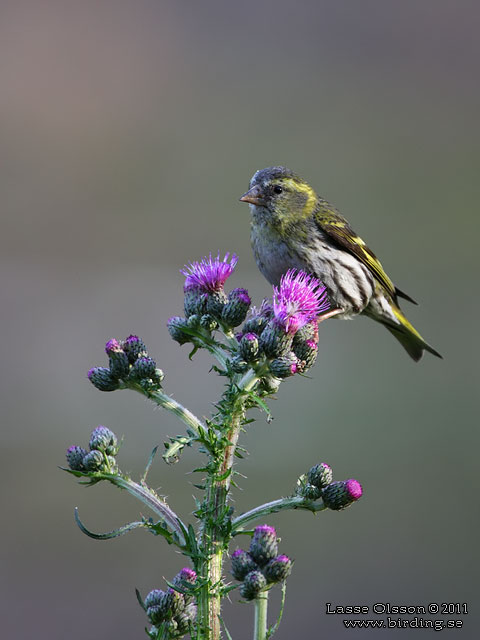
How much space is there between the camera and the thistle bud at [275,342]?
2576 mm

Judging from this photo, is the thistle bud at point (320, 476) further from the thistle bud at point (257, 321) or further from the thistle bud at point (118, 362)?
the thistle bud at point (118, 362)

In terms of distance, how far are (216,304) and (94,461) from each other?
70 cm

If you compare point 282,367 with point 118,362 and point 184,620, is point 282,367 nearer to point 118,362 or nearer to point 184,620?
point 118,362

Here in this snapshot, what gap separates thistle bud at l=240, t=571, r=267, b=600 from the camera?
237 cm

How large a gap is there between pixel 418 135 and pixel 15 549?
44.9 ft

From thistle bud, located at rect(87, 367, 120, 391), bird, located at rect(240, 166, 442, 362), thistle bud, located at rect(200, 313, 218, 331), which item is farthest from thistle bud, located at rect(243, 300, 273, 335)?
bird, located at rect(240, 166, 442, 362)

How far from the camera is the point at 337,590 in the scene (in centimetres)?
759

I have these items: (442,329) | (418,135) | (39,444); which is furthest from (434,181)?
(39,444)

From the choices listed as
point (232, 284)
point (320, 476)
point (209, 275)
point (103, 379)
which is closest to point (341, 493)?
point (320, 476)

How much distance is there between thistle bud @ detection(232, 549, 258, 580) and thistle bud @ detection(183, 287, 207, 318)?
2.78ft

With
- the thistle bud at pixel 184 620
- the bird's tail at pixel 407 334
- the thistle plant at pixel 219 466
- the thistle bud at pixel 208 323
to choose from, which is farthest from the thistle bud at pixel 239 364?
the bird's tail at pixel 407 334

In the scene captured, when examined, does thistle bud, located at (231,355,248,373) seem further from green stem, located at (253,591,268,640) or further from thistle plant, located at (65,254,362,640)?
green stem, located at (253,591,268,640)

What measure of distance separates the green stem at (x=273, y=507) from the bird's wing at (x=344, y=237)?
94.1 inches

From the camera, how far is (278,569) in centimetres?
239
